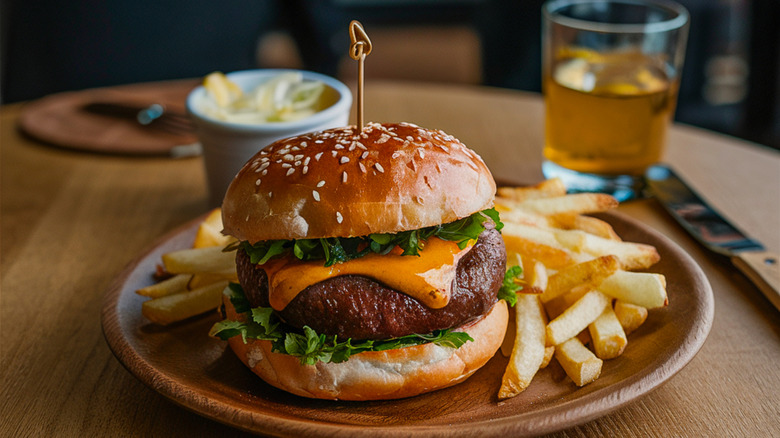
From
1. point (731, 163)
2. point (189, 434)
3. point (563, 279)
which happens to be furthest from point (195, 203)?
point (731, 163)

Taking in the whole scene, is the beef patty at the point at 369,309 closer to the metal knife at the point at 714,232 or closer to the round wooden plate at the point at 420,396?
the round wooden plate at the point at 420,396

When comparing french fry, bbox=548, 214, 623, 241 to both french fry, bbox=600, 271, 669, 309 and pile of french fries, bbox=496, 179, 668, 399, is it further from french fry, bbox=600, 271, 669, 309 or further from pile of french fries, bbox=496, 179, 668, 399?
french fry, bbox=600, 271, 669, 309

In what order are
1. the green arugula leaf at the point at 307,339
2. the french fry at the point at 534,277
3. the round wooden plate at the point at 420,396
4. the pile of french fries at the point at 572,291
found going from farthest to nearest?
the french fry at the point at 534,277 → the pile of french fries at the point at 572,291 → the green arugula leaf at the point at 307,339 → the round wooden plate at the point at 420,396

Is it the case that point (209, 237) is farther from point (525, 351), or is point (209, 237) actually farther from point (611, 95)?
point (611, 95)

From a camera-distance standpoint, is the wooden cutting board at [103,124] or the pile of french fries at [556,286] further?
the wooden cutting board at [103,124]

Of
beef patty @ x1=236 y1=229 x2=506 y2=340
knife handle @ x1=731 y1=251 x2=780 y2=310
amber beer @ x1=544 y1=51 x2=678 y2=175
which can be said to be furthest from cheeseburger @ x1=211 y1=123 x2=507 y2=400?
amber beer @ x1=544 y1=51 x2=678 y2=175

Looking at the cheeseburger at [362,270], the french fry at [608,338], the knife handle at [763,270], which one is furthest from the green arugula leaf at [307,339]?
the knife handle at [763,270]

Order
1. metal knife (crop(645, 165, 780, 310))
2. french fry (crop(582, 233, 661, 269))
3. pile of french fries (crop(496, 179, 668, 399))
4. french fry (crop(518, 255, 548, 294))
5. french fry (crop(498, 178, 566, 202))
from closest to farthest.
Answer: pile of french fries (crop(496, 179, 668, 399))
french fry (crop(518, 255, 548, 294))
french fry (crop(582, 233, 661, 269))
metal knife (crop(645, 165, 780, 310))
french fry (crop(498, 178, 566, 202))
